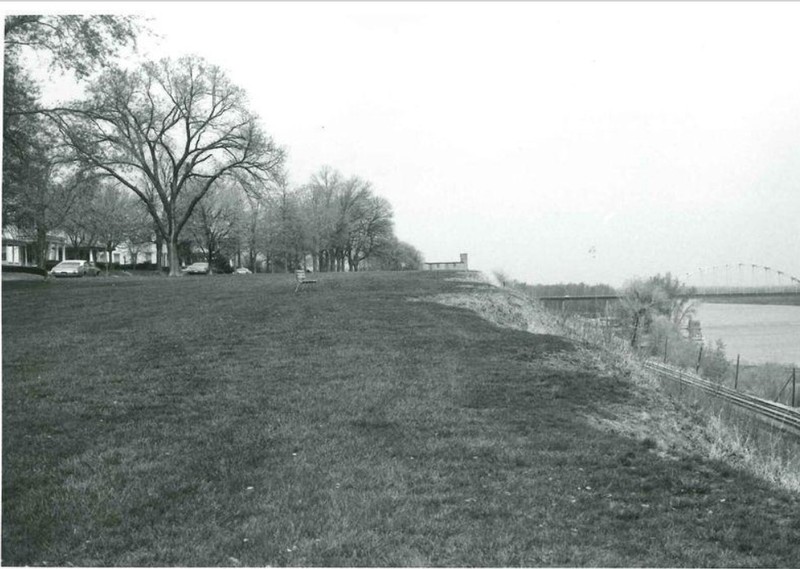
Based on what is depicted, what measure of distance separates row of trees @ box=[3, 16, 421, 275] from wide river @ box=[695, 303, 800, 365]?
3568cm

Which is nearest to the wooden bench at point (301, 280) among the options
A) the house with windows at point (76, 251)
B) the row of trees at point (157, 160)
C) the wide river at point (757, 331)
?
the row of trees at point (157, 160)

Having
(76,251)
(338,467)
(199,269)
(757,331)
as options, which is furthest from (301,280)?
(757,331)

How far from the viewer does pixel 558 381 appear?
34.2ft

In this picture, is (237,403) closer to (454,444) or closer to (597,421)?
(454,444)

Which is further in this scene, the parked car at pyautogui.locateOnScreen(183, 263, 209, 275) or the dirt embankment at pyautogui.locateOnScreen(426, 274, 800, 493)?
the parked car at pyautogui.locateOnScreen(183, 263, 209, 275)

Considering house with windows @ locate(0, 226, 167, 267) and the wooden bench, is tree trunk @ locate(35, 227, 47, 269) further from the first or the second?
the wooden bench

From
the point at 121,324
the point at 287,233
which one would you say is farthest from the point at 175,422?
the point at 287,233

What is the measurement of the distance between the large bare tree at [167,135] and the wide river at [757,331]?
4196 centimetres

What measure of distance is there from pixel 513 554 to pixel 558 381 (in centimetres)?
618

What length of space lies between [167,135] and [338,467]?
1688 cm

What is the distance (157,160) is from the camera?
21250 millimetres

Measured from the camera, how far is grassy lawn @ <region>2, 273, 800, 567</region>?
181 inches

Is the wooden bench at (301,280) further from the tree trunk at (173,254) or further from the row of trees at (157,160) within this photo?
the tree trunk at (173,254)

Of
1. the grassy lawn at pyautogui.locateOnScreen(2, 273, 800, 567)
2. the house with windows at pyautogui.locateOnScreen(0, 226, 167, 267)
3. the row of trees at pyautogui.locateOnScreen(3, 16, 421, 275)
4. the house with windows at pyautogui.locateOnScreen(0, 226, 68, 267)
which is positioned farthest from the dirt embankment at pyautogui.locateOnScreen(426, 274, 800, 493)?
the house with windows at pyautogui.locateOnScreen(0, 226, 167, 267)
